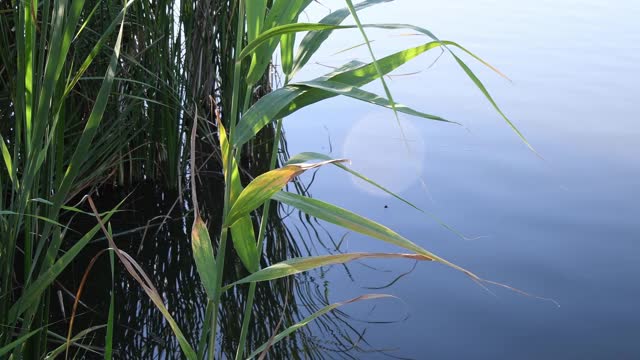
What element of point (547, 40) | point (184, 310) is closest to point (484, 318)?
point (184, 310)

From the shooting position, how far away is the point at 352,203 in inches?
92.7

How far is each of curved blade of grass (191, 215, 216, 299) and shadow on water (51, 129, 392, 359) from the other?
42 cm

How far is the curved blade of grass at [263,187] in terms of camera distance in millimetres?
862

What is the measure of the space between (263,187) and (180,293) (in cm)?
97

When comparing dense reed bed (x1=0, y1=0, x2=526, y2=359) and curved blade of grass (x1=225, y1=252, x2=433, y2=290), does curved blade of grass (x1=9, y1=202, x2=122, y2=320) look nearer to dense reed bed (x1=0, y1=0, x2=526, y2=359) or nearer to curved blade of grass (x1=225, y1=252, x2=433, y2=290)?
dense reed bed (x1=0, y1=0, x2=526, y2=359)

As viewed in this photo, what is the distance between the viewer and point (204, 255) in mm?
947

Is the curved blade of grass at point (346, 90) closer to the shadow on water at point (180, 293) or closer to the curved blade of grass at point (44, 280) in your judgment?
the curved blade of grass at point (44, 280)

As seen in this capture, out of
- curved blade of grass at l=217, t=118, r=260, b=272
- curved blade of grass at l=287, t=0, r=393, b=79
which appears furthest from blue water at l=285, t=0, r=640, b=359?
curved blade of grass at l=217, t=118, r=260, b=272

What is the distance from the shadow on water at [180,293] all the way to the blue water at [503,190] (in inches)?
3.0

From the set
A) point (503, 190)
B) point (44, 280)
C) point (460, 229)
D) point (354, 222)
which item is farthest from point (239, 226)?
point (503, 190)

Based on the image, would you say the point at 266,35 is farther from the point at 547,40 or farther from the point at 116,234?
the point at 547,40

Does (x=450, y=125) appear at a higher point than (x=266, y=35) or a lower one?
lower

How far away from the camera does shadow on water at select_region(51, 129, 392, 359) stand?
1598 millimetres

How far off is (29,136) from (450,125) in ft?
6.92
